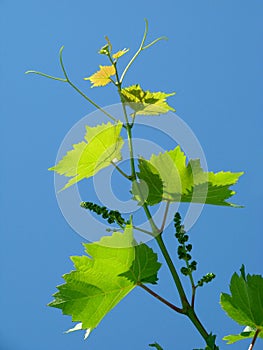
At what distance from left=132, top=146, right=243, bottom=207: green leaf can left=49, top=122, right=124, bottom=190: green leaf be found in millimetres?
26

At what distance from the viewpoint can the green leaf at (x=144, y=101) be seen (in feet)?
1.42

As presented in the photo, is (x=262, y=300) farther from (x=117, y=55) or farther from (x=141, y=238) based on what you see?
(x=117, y=55)

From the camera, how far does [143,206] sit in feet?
1.29

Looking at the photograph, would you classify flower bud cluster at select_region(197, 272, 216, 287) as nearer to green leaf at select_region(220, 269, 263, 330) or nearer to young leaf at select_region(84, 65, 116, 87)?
green leaf at select_region(220, 269, 263, 330)

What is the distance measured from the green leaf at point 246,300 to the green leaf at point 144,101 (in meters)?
0.14

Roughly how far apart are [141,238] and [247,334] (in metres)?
0.13

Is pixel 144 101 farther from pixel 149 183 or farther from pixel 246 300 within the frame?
pixel 246 300

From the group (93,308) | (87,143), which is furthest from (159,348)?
(87,143)

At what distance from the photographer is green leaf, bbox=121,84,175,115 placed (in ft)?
1.42

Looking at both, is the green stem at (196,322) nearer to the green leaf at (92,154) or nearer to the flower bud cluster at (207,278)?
the flower bud cluster at (207,278)

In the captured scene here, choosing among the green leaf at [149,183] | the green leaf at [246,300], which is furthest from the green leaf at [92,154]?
the green leaf at [246,300]

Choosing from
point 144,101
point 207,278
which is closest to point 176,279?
point 207,278

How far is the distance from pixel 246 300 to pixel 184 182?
0.34ft

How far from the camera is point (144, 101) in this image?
0.44m
